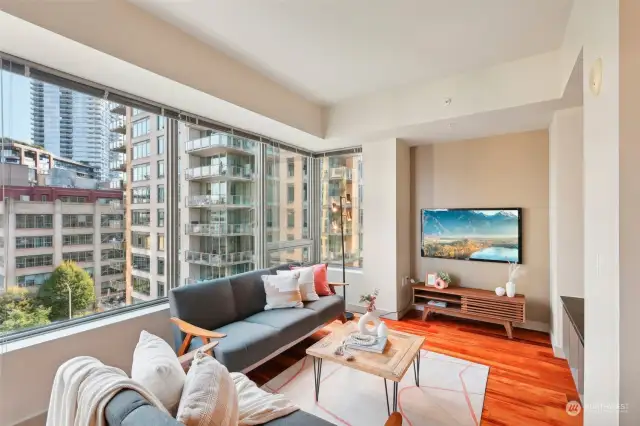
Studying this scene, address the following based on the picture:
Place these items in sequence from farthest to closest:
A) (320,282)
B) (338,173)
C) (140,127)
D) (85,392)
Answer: (338,173)
(320,282)
(140,127)
(85,392)

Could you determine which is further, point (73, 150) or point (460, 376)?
point (460, 376)

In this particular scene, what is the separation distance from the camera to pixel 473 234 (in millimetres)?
3967

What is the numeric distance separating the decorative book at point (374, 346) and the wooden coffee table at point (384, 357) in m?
0.03

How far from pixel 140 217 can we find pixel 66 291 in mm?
798

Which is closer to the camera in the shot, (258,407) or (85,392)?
(85,392)

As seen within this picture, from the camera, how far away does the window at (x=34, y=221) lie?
2.09 meters

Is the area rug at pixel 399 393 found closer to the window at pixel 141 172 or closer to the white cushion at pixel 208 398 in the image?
the white cushion at pixel 208 398

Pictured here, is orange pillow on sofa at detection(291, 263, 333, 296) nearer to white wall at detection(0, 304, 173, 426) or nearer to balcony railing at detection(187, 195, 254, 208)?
balcony railing at detection(187, 195, 254, 208)

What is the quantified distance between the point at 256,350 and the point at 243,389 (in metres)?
0.68

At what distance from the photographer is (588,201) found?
5.30 ft

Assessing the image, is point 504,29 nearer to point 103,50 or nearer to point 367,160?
point 367,160

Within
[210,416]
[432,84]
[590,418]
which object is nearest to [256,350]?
[210,416]

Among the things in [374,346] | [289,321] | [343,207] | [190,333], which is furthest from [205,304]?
[343,207]

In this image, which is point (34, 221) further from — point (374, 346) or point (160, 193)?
point (374, 346)
